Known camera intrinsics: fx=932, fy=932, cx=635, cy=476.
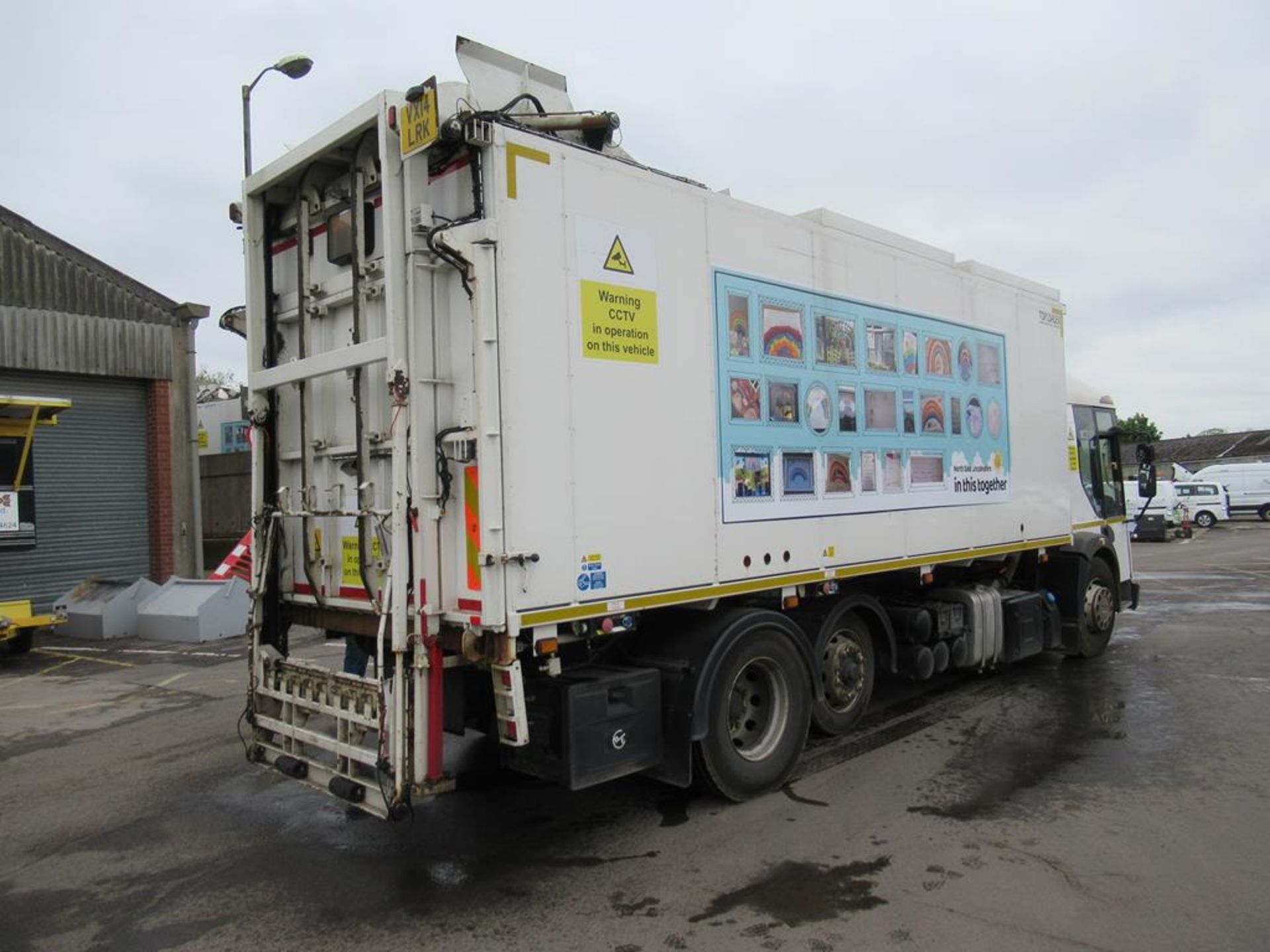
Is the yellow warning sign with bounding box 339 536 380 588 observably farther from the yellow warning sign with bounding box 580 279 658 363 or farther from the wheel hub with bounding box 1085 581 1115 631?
the wheel hub with bounding box 1085 581 1115 631

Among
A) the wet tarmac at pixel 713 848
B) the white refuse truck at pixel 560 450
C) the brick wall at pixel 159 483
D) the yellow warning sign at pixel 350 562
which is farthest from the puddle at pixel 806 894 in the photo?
the brick wall at pixel 159 483

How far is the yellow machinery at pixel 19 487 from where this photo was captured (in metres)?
11.6

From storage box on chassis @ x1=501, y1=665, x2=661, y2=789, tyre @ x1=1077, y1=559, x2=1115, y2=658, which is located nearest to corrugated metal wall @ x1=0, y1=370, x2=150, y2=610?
storage box on chassis @ x1=501, y1=665, x2=661, y2=789

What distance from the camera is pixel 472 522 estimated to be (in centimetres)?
440

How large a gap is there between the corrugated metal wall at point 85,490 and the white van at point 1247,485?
39.6 metres

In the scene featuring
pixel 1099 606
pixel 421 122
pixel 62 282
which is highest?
pixel 62 282

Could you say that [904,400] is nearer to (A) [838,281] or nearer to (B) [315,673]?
(A) [838,281]

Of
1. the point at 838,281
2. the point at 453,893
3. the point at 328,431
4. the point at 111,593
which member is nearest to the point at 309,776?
the point at 453,893

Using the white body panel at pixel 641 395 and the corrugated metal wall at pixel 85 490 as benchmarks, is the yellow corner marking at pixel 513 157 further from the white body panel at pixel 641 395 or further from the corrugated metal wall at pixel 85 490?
the corrugated metal wall at pixel 85 490

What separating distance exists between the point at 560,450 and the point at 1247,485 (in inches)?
1706

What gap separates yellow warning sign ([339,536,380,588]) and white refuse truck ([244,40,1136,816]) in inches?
0.8

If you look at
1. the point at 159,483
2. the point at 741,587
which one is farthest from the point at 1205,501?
the point at 741,587

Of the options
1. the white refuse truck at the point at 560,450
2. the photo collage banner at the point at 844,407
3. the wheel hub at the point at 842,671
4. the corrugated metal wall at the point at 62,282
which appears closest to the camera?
the white refuse truck at the point at 560,450

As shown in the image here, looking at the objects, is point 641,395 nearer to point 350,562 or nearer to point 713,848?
point 350,562
